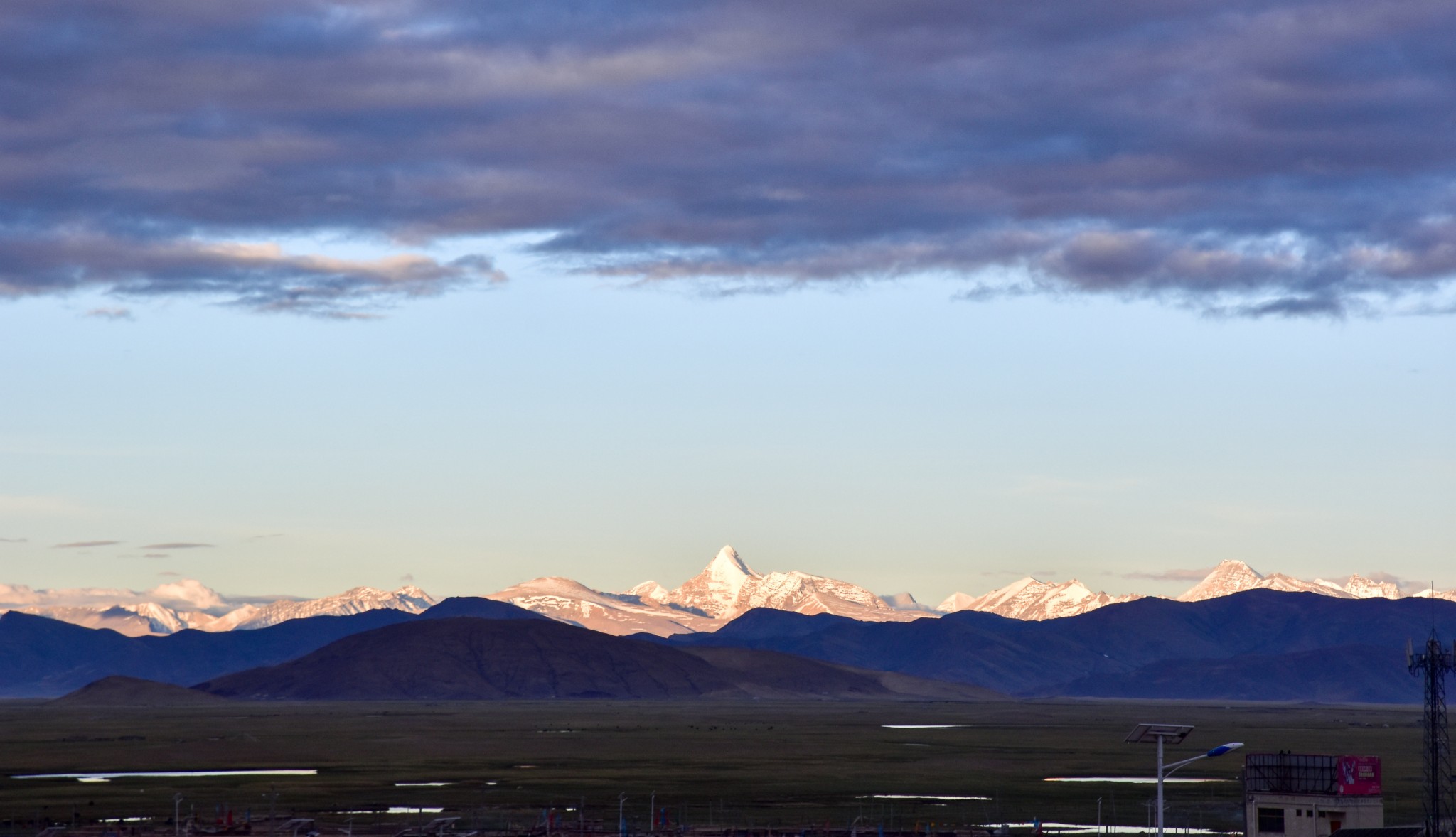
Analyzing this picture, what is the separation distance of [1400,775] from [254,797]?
11305 cm

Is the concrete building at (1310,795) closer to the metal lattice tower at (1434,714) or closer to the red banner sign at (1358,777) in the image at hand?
the red banner sign at (1358,777)

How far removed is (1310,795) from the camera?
118688 mm

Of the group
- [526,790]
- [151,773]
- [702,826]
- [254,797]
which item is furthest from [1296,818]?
[151,773]

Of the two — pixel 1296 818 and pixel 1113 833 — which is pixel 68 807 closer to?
pixel 1113 833

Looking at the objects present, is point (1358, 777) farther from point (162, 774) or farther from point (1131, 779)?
point (162, 774)

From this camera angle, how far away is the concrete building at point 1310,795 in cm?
11744

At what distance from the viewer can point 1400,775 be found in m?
194

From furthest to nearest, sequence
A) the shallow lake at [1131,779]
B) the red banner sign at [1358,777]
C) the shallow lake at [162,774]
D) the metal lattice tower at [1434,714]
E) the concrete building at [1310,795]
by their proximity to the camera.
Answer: the shallow lake at [162,774] → the shallow lake at [1131,779] → the concrete building at [1310,795] → the red banner sign at [1358,777] → the metal lattice tower at [1434,714]

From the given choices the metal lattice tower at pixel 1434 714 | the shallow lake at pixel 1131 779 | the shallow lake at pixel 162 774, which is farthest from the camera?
the shallow lake at pixel 162 774

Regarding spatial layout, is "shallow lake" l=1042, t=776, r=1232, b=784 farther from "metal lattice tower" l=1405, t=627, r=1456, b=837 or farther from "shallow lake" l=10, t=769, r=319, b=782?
"shallow lake" l=10, t=769, r=319, b=782

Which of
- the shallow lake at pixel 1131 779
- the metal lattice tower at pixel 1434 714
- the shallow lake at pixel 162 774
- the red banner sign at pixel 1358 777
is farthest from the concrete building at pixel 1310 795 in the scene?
the shallow lake at pixel 162 774

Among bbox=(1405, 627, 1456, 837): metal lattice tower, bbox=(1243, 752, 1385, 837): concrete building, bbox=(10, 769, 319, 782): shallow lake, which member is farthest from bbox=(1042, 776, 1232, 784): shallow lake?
bbox=(10, 769, 319, 782): shallow lake

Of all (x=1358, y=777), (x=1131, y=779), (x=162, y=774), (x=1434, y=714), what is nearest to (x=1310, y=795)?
(x=1358, y=777)

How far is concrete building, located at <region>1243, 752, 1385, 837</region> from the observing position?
117438 mm
